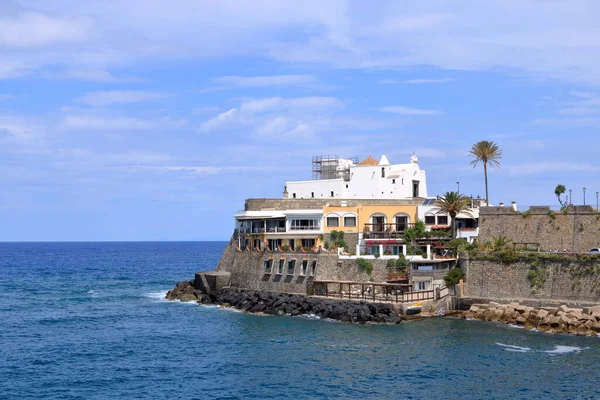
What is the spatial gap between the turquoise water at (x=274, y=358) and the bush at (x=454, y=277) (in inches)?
211

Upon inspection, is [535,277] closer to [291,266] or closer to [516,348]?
[516,348]

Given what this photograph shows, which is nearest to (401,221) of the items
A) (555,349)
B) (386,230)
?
(386,230)

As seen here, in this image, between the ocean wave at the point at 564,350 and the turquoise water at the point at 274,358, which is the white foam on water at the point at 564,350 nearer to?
the ocean wave at the point at 564,350

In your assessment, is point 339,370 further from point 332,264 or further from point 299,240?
point 299,240

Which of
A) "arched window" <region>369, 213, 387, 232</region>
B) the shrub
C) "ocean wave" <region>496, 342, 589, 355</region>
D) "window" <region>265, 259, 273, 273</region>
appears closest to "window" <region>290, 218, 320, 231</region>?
"window" <region>265, 259, 273, 273</region>

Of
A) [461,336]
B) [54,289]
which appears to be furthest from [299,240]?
[54,289]

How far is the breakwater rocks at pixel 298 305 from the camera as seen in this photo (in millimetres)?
60188

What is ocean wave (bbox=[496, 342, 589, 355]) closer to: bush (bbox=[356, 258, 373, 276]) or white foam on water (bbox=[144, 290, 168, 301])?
bush (bbox=[356, 258, 373, 276])

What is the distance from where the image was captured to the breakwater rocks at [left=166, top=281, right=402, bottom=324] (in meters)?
60.2

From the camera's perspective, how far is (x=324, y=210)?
74812mm

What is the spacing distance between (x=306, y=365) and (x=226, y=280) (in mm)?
33432

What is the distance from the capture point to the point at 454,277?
64062 millimetres

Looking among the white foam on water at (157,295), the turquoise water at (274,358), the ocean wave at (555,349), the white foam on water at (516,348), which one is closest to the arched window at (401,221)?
the turquoise water at (274,358)

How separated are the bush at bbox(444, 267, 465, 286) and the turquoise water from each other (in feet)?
17.6
